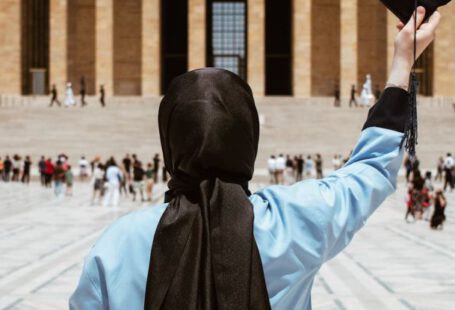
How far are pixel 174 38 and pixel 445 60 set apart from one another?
1623cm

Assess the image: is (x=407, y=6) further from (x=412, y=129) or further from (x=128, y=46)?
(x=128, y=46)

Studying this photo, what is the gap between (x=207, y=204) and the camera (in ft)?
6.62

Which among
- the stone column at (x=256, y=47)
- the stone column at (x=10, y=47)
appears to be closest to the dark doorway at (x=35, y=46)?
the stone column at (x=10, y=47)

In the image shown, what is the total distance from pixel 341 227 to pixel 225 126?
1.29 ft

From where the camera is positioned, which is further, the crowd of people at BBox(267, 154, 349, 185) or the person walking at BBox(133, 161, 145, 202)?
the crowd of people at BBox(267, 154, 349, 185)

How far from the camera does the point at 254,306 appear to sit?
1.96 meters

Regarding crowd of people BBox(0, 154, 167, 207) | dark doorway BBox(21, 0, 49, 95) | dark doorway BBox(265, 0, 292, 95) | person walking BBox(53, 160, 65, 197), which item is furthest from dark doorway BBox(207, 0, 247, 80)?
person walking BBox(53, 160, 65, 197)

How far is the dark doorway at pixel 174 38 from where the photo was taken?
5053cm

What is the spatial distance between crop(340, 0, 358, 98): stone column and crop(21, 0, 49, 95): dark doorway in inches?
681

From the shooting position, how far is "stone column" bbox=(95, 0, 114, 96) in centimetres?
4538

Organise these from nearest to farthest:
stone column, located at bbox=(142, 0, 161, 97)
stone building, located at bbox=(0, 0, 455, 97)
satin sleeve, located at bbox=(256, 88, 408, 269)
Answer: satin sleeve, located at bbox=(256, 88, 408, 269) → stone building, located at bbox=(0, 0, 455, 97) → stone column, located at bbox=(142, 0, 161, 97)

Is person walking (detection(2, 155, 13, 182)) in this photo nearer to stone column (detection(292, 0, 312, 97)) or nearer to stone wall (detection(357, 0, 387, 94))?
stone column (detection(292, 0, 312, 97))

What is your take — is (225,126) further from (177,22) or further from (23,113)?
(177,22)

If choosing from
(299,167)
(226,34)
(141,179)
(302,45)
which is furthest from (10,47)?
(141,179)
